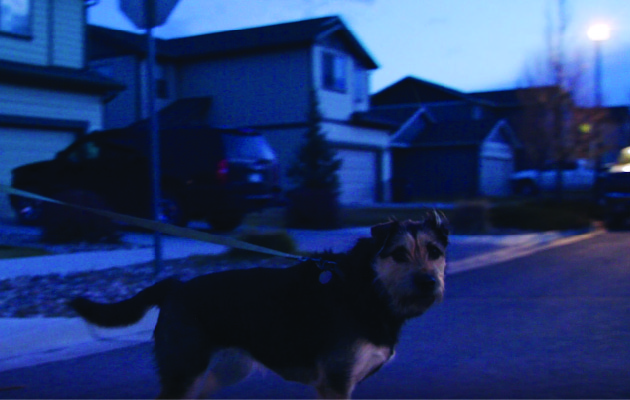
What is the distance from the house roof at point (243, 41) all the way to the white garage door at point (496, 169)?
10598 mm

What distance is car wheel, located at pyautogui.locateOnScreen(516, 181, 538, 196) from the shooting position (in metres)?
37.5

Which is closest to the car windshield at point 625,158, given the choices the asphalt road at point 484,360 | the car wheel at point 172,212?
the asphalt road at point 484,360

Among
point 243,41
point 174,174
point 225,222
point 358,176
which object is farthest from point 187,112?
point 174,174

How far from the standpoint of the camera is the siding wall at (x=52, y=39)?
16.6 metres

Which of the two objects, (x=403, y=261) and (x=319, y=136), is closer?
(x=403, y=261)

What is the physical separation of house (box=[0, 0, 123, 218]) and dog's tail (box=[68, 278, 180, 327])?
44.3 feet

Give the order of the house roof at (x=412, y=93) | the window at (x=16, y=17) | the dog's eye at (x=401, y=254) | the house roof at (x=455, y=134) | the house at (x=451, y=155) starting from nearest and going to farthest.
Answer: the dog's eye at (x=401, y=254) < the window at (x=16, y=17) < the house roof at (x=455, y=134) < the house at (x=451, y=155) < the house roof at (x=412, y=93)

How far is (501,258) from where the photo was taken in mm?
13117

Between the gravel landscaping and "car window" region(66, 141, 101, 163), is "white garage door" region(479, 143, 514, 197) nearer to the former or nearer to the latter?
"car window" region(66, 141, 101, 163)

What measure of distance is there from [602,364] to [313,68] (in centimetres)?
1970

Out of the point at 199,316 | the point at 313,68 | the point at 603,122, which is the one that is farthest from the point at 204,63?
the point at 199,316

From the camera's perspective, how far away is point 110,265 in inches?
393

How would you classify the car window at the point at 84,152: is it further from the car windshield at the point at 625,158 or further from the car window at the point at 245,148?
the car windshield at the point at 625,158

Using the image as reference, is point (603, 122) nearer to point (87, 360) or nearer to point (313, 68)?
point (313, 68)
